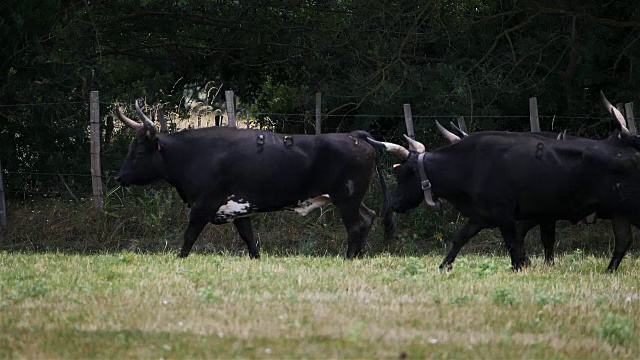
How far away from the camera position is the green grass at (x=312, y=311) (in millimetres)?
7141

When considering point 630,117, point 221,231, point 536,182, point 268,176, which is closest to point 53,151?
point 221,231

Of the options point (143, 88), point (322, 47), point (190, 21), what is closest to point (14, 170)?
point (143, 88)

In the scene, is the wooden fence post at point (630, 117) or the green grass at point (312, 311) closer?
the green grass at point (312, 311)

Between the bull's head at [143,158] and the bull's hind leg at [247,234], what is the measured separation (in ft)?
3.77

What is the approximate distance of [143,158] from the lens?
47.0 ft

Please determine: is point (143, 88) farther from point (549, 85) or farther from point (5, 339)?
point (5, 339)

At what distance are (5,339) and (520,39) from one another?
1464cm

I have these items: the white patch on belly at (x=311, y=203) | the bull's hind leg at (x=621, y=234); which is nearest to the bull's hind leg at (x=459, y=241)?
the bull's hind leg at (x=621, y=234)

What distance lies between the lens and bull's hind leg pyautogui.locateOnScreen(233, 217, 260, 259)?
13922 millimetres

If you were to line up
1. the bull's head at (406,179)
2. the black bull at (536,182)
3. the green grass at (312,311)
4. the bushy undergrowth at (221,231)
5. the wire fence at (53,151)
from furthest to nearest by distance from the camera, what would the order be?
the wire fence at (53,151), the bushy undergrowth at (221,231), the bull's head at (406,179), the black bull at (536,182), the green grass at (312,311)

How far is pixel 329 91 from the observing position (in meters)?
20.8

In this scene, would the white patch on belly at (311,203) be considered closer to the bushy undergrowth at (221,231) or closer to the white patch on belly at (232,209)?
the white patch on belly at (232,209)

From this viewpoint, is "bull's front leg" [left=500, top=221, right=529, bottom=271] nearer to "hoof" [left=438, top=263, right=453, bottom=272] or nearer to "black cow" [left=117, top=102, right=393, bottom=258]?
"hoof" [left=438, top=263, right=453, bottom=272]

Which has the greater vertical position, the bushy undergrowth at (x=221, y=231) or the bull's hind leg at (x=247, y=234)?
the bull's hind leg at (x=247, y=234)
